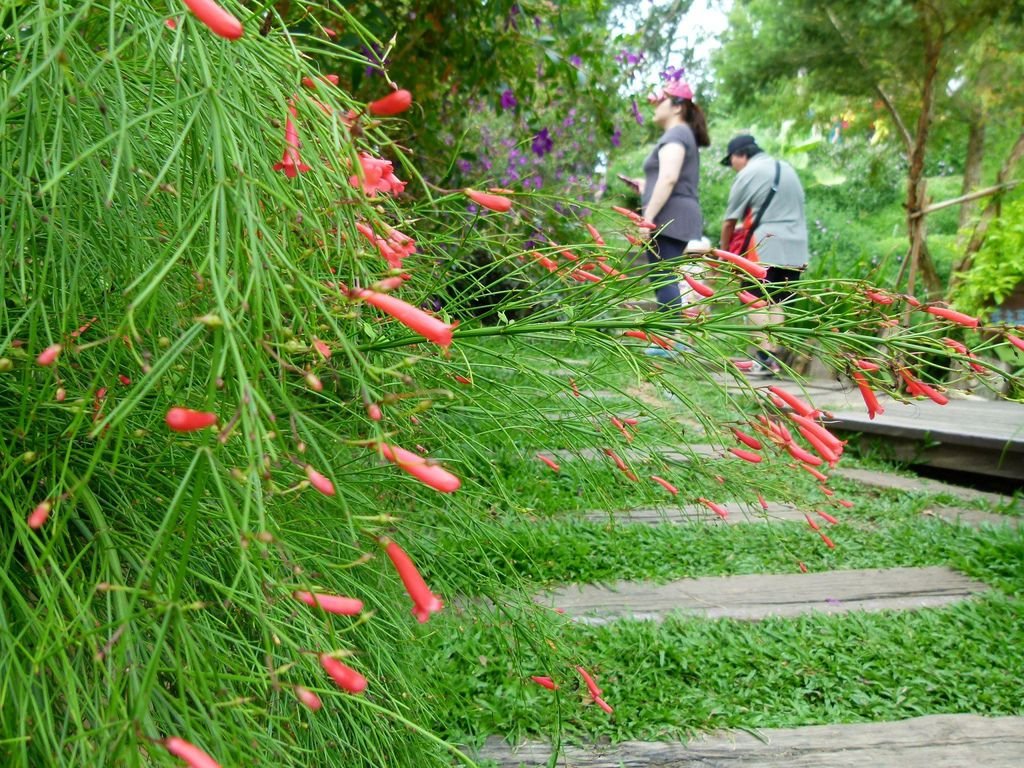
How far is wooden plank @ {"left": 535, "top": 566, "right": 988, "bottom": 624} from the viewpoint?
89.3 inches

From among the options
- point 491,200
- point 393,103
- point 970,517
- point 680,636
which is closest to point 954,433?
point 970,517

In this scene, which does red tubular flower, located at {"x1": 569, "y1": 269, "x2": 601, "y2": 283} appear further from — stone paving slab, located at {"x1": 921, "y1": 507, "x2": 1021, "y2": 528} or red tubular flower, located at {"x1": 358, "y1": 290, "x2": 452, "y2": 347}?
stone paving slab, located at {"x1": 921, "y1": 507, "x2": 1021, "y2": 528}

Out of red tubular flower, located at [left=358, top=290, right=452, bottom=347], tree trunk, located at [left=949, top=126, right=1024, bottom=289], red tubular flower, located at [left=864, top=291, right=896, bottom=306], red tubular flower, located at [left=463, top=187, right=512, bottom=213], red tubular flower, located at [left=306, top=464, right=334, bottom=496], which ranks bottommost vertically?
red tubular flower, located at [left=306, top=464, right=334, bottom=496]

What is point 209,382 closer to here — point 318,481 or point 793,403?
point 318,481

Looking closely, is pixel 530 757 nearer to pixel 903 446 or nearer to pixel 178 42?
pixel 178 42

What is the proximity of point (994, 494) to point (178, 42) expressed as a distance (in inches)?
144

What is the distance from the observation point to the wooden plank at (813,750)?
1.59 meters

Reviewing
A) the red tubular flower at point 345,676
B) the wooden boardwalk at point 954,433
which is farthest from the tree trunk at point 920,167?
the red tubular flower at point 345,676

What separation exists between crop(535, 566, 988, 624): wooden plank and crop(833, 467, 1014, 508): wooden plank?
35.5 inches

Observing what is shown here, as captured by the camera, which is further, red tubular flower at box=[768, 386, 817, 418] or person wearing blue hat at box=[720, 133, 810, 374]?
person wearing blue hat at box=[720, 133, 810, 374]

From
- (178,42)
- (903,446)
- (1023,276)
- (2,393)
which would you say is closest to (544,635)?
(2,393)

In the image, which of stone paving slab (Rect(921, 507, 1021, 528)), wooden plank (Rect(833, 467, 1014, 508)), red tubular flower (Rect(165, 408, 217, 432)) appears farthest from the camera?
wooden plank (Rect(833, 467, 1014, 508))

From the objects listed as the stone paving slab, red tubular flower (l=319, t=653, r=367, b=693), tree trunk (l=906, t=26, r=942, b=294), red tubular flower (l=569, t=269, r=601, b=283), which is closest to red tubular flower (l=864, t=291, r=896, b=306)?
red tubular flower (l=569, t=269, r=601, b=283)

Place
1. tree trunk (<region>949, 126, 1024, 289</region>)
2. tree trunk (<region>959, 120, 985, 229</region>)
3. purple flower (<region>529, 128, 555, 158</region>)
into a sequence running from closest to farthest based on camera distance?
purple flower (<region>529, 128, 555, 158</region>)
tree trunk (<region>949, 126, 1024, 289</region>)
tree trunk (<region>959, 120, 985, 229</region>)
